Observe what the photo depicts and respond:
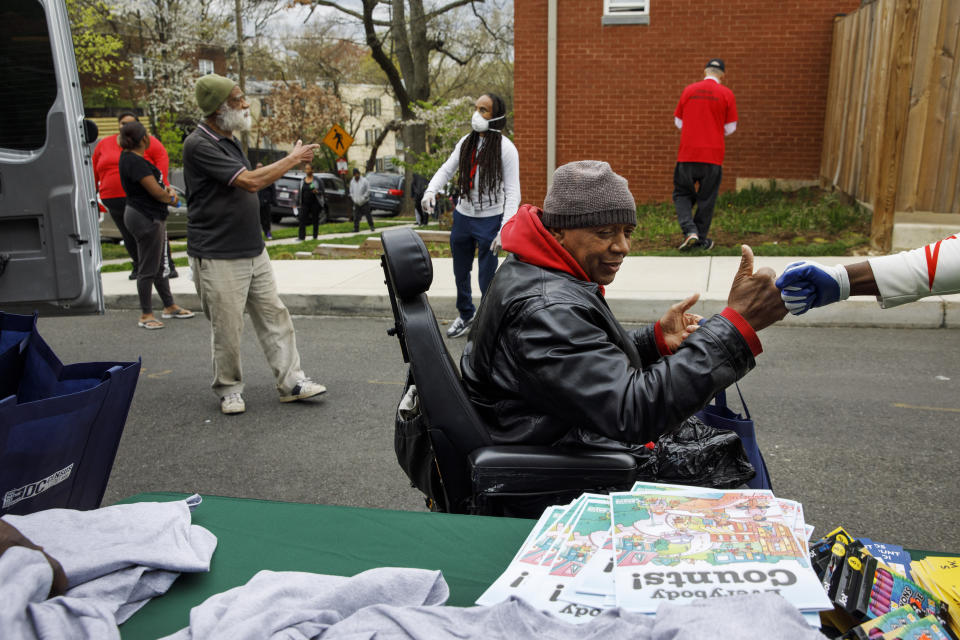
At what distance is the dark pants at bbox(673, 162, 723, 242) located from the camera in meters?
9.80

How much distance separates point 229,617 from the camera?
5.27 feet

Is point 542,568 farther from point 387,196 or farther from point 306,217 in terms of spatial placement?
point 387,196

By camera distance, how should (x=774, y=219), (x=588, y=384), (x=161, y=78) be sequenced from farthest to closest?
1. (x=161, y=78)
2. (x=774, y=219)
3. (x=588, y=384)

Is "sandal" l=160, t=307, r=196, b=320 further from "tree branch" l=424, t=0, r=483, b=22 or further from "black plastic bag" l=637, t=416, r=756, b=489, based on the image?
"tree branch" l=424, t=0, r=483, b=22

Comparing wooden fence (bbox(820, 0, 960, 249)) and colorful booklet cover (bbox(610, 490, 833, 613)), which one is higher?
wooden fence (bbox(820, 0, 960, 249))

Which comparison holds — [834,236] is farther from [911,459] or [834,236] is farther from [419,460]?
[419,460]

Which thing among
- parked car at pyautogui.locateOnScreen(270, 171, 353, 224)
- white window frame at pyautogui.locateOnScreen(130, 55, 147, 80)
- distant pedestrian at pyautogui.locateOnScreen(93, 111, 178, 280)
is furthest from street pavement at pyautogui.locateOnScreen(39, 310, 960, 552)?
white window frame at pyautogui.locateOnScreen(130, 55, 147, 80)

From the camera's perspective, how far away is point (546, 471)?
7.29ft

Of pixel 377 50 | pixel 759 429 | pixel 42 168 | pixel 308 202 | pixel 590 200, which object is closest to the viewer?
pixel 590 200

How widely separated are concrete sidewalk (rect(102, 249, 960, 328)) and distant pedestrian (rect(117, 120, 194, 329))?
1.09m

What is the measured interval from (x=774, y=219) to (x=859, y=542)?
32.7 feet

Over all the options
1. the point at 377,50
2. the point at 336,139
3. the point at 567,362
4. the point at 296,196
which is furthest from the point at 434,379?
the point at 377,50

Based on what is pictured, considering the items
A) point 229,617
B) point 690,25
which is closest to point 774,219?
point 690,25

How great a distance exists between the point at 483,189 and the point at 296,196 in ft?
59.3
